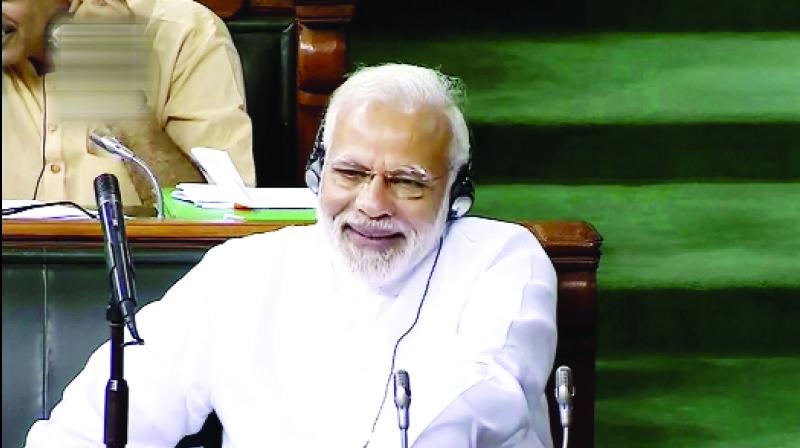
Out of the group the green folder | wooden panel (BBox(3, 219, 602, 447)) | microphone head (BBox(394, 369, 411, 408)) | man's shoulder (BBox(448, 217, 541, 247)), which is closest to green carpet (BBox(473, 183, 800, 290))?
the green folder

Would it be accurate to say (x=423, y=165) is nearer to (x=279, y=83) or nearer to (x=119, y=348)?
(x=119, y=348)

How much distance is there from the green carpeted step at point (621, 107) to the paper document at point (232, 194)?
1.04 meters

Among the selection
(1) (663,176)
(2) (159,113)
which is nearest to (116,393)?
(2) (159,113)

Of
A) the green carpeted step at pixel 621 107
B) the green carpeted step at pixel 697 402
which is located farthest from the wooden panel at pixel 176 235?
the green carpeted step at pixel 621 107

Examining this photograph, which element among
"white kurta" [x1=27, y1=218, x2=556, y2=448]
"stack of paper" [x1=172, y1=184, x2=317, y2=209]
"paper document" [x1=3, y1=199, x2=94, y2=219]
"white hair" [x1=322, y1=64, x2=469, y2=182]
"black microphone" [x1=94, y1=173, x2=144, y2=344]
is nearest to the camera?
"black microphone" [x1=94, y1=173, x2=144, y2=344]

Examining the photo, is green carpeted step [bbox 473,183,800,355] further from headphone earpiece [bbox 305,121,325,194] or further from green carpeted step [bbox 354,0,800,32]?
headphone earpiece [bbox 305,121,325,194]

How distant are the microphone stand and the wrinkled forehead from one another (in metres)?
0.86

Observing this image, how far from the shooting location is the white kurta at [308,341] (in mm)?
2318

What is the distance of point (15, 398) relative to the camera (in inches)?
103

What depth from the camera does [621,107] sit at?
4.35m

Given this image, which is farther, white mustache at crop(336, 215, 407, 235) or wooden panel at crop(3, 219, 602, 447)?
wooden panel at crop(3, 219, 602, 447)

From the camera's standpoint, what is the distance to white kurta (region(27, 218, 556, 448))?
232 centimetres

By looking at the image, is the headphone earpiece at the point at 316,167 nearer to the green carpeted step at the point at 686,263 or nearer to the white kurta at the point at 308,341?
the white kurta at the point at 308,341

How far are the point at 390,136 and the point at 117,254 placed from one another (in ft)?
2.87
